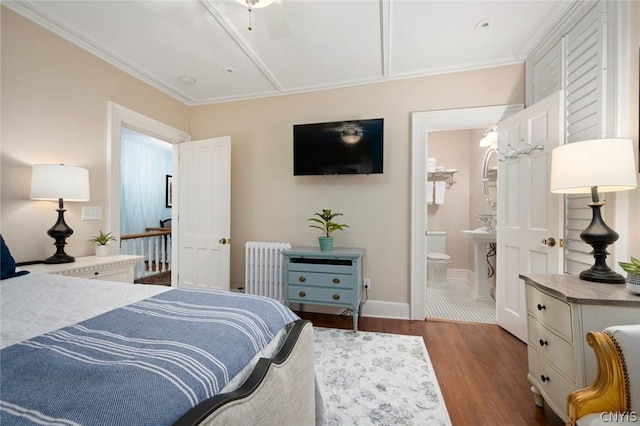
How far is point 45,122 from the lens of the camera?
2.11 metres

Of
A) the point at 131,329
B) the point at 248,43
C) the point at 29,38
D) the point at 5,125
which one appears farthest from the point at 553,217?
the point at 29,38

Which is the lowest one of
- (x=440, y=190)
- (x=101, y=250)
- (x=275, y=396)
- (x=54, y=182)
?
(x=275, y=396)

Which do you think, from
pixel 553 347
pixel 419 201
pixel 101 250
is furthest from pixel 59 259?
pixel 553 347

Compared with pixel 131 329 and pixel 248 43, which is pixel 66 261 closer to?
pixel 131 329

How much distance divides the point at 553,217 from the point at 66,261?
3748mm

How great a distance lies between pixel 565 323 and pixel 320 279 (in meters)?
1.78

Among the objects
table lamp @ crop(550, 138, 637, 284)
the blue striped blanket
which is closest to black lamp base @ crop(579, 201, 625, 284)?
table lamp @ crop(550, 138, 637, 284)

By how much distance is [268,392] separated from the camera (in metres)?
0.79

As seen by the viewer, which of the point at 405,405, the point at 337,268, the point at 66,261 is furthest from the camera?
the point at 337,268

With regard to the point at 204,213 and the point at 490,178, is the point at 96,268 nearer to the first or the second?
the point at 204,213

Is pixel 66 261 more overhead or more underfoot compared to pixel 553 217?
more underfoot

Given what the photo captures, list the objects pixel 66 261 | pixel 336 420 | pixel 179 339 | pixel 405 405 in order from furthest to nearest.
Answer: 1. pixel 66 261
2. pixel 405 405
3. pixel 336 420
4. pixel 179 339

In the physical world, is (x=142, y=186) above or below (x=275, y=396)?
above

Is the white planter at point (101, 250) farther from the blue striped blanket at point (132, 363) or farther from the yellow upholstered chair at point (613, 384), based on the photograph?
the yellow upholstered chair at point (613, 384)
